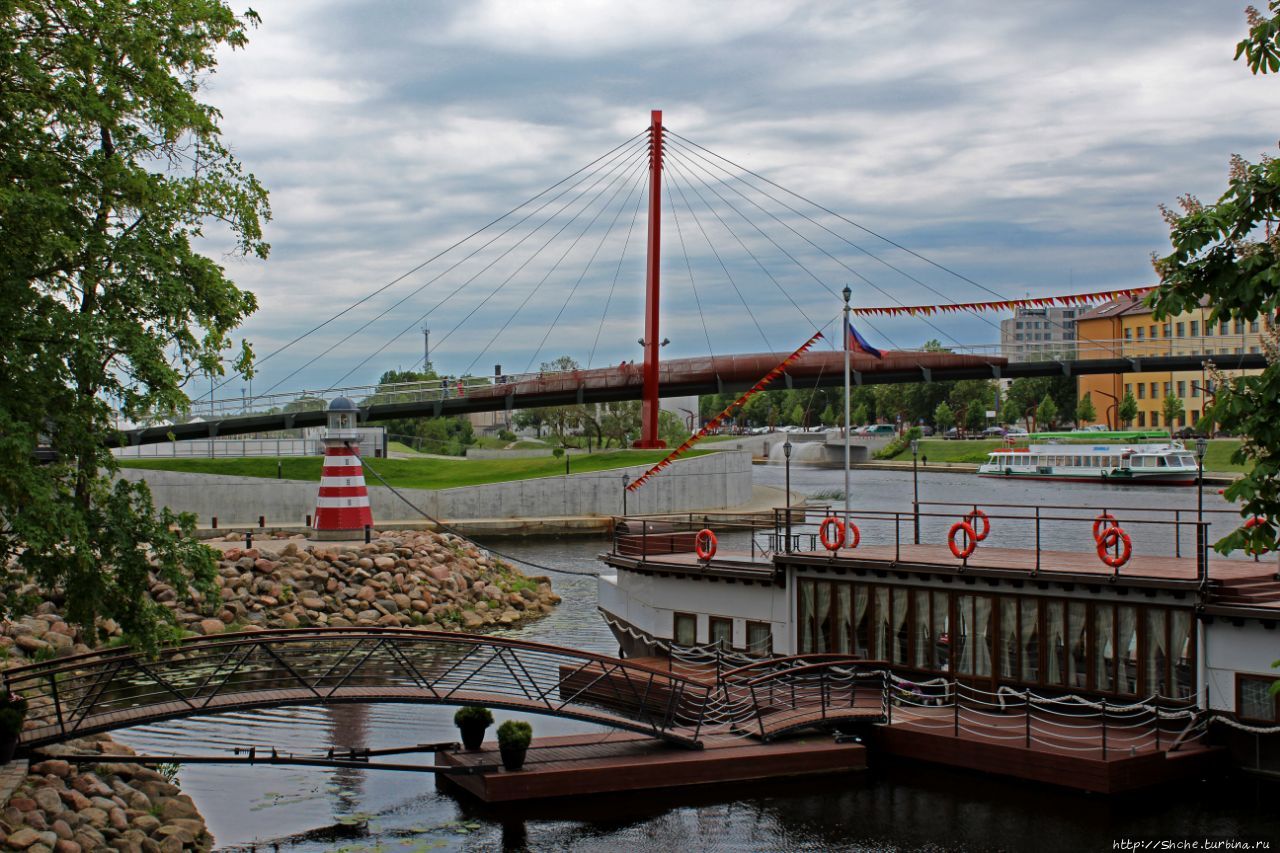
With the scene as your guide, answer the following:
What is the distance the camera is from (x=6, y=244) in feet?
40.6

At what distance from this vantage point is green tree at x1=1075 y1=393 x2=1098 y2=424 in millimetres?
113688

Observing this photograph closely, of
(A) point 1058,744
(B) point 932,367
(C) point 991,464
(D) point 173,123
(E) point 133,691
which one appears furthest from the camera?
(C) point 991,464

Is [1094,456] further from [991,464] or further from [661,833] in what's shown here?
Result: [661,833]

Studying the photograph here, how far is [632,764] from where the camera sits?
17.6m

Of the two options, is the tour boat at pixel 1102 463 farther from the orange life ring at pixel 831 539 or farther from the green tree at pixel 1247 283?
the green tree at pixel 1247 283

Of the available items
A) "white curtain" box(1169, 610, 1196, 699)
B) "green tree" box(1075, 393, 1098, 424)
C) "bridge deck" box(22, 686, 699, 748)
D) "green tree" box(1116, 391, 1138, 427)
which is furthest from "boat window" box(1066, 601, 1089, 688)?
"green tree" box(1075, 393, 1098, 424)

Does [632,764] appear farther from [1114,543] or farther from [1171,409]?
[1171,409]

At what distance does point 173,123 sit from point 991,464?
9021 cm

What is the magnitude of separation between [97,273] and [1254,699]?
1606 cm

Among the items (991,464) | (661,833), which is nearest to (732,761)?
(661,833)

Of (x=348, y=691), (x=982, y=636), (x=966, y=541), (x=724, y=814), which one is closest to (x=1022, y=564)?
(x=966, y=541)

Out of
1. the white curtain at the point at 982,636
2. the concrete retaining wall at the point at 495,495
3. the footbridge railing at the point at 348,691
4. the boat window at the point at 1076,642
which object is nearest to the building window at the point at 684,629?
the footbridge railing at the point at 348,691

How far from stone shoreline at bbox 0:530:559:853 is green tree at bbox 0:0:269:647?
1.72 meters

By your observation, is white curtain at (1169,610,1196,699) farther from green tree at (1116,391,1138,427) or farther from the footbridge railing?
green tree at (1116,391,1138,427)
